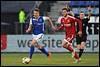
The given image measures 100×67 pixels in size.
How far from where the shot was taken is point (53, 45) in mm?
24172

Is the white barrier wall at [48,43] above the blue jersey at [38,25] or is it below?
below

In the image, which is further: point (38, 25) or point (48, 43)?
point (48, 43)

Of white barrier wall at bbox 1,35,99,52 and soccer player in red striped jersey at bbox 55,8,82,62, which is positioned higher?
soccer player in red striped jersey at bbox 55,8,82,62

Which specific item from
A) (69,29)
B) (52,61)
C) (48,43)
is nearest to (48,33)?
(48,43)

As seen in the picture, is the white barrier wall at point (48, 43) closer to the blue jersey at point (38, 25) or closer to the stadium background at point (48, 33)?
the stadium background at point (48, 33)

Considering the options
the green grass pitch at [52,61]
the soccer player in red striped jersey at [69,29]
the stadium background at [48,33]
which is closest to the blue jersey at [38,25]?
the soccer player in red striped jersey at [69,29]

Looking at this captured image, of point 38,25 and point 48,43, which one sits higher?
point 38,25

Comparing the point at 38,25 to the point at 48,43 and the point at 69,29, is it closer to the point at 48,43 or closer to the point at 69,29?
the point at 69,29

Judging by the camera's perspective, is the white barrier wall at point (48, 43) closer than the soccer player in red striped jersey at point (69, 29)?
No

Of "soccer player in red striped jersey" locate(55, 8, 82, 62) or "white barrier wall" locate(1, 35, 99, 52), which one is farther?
"white barrier wall" locate(1, 35, 99, 52)

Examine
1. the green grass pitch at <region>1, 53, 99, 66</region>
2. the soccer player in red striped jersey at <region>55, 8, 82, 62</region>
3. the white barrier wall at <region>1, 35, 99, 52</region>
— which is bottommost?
the white barrier wall at <region>1, 35, 99, 52</region>

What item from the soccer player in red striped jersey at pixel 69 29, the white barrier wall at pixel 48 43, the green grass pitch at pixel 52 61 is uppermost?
the soccer player in red striped jersey at pixel 69 29

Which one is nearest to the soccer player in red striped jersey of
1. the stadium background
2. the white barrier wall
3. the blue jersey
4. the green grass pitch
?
the green grass pitch

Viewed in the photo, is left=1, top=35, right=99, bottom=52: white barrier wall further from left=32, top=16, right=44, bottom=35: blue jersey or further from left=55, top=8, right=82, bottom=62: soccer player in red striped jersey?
left=32, top=16, right=44, bottom=35: blue jersey
